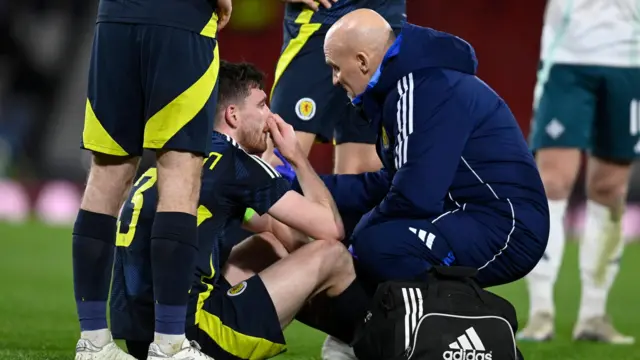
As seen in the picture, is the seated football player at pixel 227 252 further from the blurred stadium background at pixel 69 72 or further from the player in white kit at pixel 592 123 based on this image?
the blurred stadium background at pixel 69 72

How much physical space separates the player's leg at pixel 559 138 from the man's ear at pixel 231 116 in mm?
2006

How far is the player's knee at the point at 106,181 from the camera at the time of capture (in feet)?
Answer: 11.8

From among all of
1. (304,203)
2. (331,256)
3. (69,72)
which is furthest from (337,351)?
(69,72)

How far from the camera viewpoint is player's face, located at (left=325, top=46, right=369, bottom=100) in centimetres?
383

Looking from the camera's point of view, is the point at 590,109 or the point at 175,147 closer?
the point at 175,147

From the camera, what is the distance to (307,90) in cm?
459

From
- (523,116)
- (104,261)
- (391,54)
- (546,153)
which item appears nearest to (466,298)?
(391,54)

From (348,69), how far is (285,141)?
35 cm

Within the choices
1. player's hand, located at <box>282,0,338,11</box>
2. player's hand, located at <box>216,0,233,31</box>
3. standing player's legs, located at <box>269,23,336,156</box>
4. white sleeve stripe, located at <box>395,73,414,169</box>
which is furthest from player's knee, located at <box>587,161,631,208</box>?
player's hand, located at <box>216,0,233,31</box>

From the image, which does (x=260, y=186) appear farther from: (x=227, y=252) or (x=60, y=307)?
(x=60, y=307)

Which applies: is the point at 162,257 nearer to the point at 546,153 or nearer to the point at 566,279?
the point at 546,153

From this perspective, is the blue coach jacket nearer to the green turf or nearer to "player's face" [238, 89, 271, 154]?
"player's face" [238, 89, 271, 154]

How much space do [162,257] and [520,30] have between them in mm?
11560

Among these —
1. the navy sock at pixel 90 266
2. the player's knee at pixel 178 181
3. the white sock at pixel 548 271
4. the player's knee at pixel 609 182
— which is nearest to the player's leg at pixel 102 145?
the navy sock at pixel 90 266
